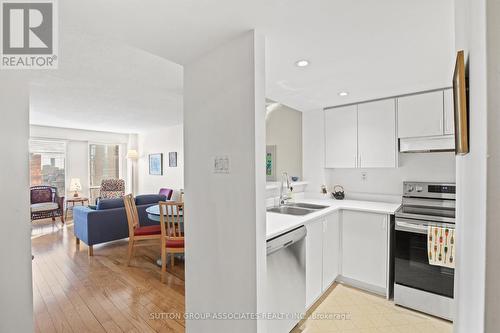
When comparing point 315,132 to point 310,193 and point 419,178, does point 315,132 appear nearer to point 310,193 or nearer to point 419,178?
point 310,193

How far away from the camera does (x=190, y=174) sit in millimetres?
1883

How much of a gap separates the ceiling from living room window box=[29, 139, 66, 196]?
359 centimetres

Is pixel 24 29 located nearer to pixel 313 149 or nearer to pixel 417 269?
pixel 313 149

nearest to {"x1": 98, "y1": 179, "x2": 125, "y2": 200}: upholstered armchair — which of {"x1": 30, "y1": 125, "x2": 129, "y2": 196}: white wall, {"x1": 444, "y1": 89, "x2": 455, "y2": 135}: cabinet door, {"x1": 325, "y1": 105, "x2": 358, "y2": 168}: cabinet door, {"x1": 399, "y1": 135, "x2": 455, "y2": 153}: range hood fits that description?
{"x1": 30, "y1": 125, "x2": 129, "y2": 196}: white wall

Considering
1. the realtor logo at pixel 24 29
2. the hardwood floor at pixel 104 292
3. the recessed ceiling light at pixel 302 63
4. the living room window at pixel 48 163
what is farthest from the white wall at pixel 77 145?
the recessed ceiling light at pixel 302 63

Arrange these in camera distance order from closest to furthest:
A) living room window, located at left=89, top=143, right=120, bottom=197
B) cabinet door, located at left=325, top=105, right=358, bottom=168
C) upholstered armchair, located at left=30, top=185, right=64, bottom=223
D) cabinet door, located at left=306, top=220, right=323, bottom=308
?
1. cabinet door, located at left=306, top=220, right=323, bottom=308
2. cabinet door, located at left=325, top=105, right=358, bottom=168
3. upholstered armchair, located at left=30, top=185, right=64, bottom=223
4. living room window, located at left=89, top=143, right=120, bottom=197

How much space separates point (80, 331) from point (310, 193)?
3004 millimetres

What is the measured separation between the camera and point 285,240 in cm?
172

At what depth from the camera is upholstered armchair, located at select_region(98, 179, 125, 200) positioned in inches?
260

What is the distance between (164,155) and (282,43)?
5758 mm

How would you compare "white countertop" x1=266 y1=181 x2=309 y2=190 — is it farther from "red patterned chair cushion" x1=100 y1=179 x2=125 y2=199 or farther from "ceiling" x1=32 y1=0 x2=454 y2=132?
"red patterned chair cushion" x1=100 y1=179 x2=125 y2=199

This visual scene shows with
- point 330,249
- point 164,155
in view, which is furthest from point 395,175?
point 164,155

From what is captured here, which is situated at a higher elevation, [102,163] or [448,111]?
[448,111]

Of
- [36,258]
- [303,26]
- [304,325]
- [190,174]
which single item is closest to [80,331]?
[190,174]
